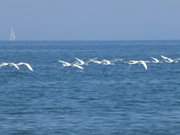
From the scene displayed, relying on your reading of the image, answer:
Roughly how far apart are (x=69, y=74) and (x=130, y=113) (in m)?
36.9

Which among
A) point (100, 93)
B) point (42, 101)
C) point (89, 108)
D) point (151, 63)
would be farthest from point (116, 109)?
point (151, 63)

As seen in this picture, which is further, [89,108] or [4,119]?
[89,108]

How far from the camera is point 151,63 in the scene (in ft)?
344

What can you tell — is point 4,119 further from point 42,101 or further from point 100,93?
point 100,93

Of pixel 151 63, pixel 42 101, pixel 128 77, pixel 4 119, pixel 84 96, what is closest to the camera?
pixel 4 119

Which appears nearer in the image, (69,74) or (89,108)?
(89,108)

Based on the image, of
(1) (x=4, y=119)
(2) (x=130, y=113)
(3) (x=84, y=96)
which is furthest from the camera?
(3) (x=84, y=96)

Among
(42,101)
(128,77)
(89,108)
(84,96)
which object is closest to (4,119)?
(89,108)

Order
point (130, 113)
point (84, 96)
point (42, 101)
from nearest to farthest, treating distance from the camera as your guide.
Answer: point (130, 113)
point (42, 101)
point (84, 96)

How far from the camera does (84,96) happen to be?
56.1m

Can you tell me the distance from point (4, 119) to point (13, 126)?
2835 mm

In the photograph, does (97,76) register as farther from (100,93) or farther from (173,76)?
(100,93)

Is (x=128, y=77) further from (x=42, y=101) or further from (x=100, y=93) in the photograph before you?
(x=42, y=101)

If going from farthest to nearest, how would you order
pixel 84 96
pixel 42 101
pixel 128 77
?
1. pixel 128 77
2. pixel 84 96
3. pixel 42 101
